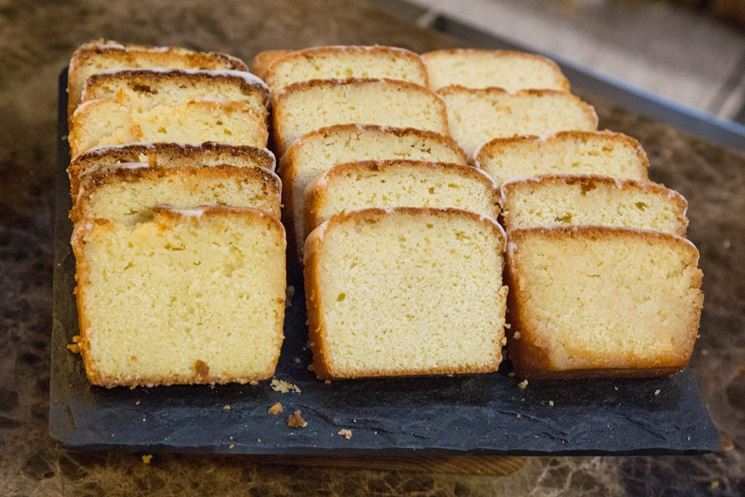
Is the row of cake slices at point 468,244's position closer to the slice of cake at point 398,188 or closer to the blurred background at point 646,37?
the slice of cake at point 398,188

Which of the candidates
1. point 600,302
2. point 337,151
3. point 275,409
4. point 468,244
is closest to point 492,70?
point 337,151

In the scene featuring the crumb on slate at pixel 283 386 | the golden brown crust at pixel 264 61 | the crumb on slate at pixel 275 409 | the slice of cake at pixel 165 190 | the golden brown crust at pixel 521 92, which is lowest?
the crumb on slate at pixel 275 409

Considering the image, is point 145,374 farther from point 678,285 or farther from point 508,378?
point 678,285

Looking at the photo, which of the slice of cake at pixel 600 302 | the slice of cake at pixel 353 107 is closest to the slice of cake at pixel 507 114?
the slice of cake at pixel 353 107

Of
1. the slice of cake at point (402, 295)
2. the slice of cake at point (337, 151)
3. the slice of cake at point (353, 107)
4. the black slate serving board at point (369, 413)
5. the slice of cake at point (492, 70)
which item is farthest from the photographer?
the slice of cake at point (492, 70)

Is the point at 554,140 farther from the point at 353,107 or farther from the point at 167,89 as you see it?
the point at 167,89

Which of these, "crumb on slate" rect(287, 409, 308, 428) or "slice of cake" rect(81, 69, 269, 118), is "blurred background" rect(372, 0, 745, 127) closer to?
"slice of cake" rect(81, 69, 269, 118)

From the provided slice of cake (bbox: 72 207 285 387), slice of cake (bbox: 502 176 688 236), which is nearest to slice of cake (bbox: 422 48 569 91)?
slice of cake (bbox: 502 176 688 236)
